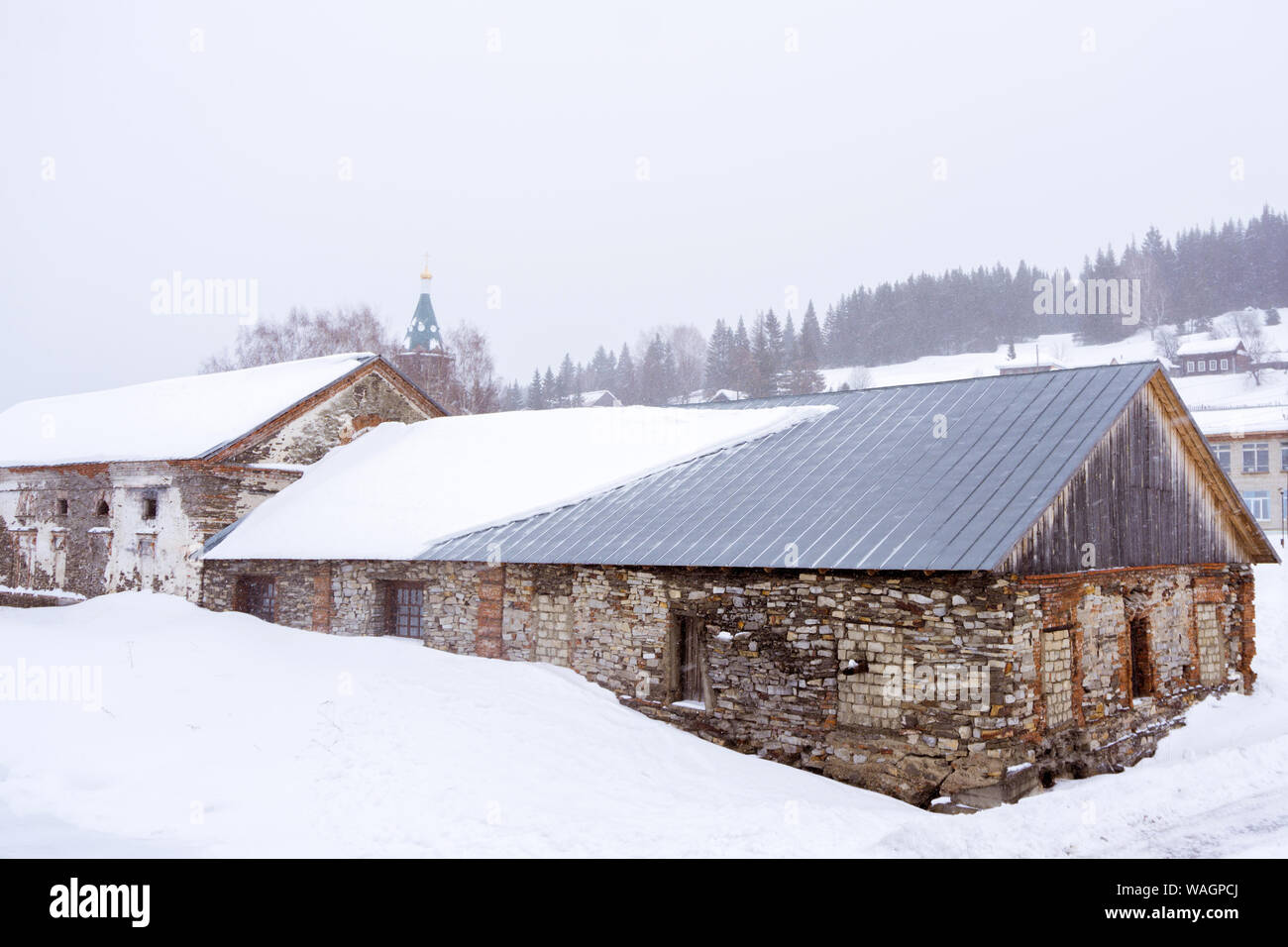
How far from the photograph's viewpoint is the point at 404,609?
54.5ft

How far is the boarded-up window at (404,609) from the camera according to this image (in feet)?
53.9

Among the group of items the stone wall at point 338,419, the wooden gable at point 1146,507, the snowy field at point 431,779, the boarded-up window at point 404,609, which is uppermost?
the stone wall at point 338,419

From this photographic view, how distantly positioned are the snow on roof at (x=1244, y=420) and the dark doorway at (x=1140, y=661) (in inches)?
1062

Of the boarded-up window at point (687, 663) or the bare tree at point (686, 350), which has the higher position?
the bare tree at point (686, 350)

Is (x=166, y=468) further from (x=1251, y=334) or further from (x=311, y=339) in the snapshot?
(x=1251, y=334)

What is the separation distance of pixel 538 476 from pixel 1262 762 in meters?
11.6

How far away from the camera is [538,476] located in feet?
56.6

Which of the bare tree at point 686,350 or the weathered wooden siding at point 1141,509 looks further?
the bare tree at point 686,350

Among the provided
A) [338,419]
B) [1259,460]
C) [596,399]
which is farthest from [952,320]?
[338,419]

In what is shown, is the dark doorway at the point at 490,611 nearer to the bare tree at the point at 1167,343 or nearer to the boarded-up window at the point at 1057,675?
the boarded-up window at the point at 1057,675

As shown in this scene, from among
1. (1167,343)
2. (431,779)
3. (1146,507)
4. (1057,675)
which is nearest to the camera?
(431,779)

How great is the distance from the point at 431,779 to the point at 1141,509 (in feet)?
33.0

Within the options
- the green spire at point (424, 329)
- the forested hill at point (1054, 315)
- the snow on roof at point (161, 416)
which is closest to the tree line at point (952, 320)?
the forested hill at point (1054, 315)

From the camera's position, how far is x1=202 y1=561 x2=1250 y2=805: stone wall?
35.2ft
